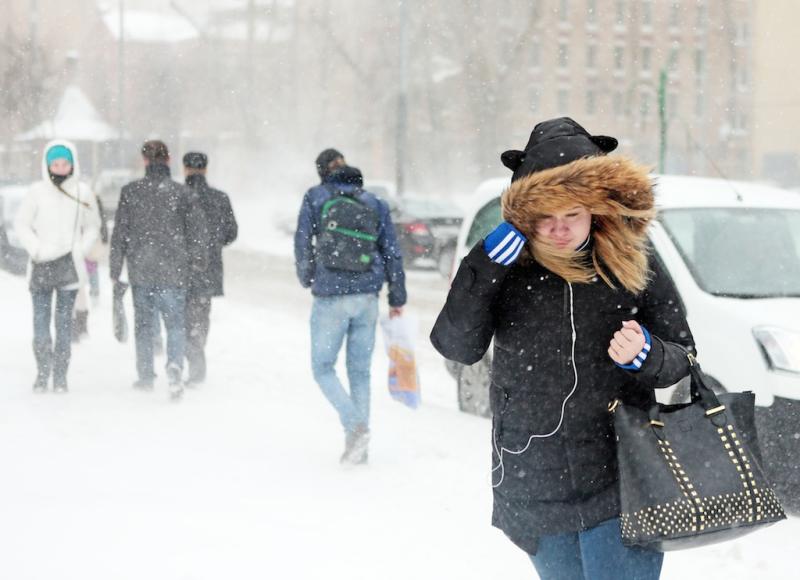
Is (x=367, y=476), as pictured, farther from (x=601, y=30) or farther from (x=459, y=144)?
(x=601, y=30)

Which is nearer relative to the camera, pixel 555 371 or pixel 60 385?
pixel 555 371

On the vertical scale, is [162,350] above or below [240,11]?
below

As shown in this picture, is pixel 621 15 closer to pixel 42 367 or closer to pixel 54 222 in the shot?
pixel 54 222

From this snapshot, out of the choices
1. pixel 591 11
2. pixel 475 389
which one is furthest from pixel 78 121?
pixel 475 389

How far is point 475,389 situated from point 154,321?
2.57 m

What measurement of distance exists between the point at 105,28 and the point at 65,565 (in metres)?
79.0

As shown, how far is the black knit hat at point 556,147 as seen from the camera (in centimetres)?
279

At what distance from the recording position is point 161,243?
8195 mm

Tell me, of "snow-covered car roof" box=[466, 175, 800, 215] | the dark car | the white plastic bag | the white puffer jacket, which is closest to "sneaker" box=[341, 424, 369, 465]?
the white plastic bag

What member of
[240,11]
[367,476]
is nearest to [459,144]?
[240,11]

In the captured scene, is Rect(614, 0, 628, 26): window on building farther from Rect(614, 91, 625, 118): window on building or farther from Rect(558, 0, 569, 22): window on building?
Rect(614, 91, 625, 118): window on building

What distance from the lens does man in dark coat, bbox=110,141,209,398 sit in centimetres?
822

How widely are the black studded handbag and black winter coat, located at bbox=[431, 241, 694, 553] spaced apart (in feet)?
0.34

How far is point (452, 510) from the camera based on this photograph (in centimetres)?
555
